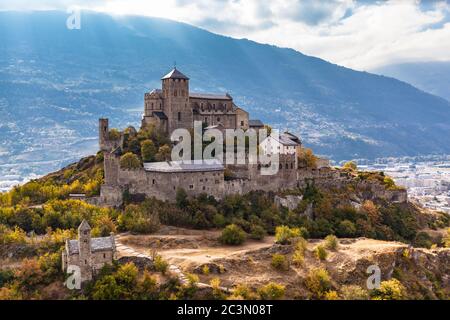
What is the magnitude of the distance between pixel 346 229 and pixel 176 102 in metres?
27.7

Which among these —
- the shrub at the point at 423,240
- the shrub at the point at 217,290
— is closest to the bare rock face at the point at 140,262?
the shrub at the point at 217,290

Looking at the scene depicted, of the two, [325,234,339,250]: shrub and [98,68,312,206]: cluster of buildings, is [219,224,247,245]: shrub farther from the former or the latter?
[325,234,339,250]: shrub

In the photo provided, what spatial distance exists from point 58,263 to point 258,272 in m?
17.4

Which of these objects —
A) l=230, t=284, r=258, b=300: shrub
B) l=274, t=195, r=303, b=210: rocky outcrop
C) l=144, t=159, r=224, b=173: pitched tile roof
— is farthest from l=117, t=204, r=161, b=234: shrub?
l=274, t=195, r=303, b=210: rocky outcrop

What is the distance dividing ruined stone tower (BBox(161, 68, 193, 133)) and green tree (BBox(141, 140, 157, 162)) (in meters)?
6.48

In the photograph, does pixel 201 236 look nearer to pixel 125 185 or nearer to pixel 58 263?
pixel 125 185

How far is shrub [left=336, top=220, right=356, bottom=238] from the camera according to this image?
61.7 m

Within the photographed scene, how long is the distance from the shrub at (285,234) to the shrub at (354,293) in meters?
9.27

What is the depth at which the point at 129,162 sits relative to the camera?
6000cm

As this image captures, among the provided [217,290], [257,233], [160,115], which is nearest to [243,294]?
[217,290]

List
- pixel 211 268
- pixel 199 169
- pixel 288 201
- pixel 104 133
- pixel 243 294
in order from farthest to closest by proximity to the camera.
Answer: pixel 104 133 < pixel 288 201 < pixel 199 169 < pixel 211 268 < pixel 243 294

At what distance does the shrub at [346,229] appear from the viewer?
61.7 m

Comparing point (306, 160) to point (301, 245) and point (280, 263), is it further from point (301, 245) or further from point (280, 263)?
point (280, 263)

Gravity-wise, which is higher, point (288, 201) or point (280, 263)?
point (288, 201)
